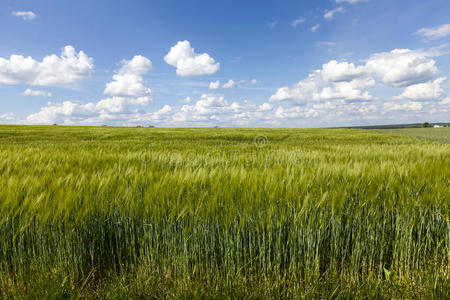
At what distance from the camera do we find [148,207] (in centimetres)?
140

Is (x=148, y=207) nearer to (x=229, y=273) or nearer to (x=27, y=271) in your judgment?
(x=229, y=273)

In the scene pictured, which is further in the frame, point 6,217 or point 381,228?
point 381,228

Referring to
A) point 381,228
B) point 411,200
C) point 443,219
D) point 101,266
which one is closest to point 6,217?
point 101,266

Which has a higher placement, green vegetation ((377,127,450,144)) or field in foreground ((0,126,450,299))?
green vegetation ((377,127,450,144))

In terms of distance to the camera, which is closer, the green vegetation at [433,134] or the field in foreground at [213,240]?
the field in foreground at [213,240]

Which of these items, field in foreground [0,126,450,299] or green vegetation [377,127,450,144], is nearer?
field in foreground [0,126,450,299]

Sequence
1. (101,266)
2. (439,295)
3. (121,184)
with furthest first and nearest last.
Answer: (121,184) < (101,266) < (439,295)

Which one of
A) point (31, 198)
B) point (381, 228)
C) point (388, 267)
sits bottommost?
point (388, 267)

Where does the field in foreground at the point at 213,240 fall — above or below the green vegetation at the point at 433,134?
below

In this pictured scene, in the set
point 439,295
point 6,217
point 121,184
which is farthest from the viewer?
point 121,184

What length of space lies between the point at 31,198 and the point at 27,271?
451 mm

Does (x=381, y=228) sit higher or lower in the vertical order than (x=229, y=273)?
higher

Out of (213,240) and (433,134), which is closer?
(213,240)

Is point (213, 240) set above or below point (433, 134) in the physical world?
below
